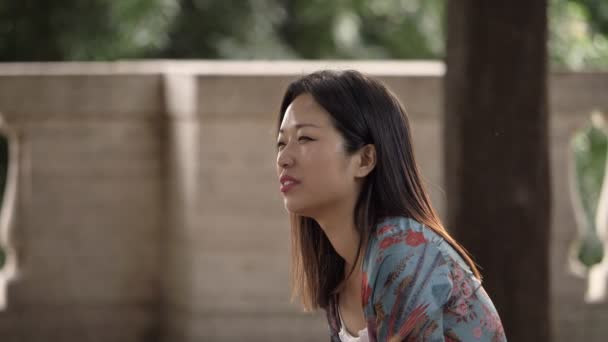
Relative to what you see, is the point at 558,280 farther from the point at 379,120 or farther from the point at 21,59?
the point at 21,59

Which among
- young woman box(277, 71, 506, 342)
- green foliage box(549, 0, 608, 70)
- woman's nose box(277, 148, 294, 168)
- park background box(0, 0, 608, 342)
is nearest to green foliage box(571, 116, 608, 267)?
green foliage box(549, 0, 608, 70)

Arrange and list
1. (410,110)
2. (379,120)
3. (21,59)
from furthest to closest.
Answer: (21,59), (410,110), (379,120)

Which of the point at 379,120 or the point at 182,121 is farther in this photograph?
the point at 182,121

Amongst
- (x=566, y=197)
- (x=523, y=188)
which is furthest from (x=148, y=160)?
(x=523, y=188)

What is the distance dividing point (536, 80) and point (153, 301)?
10.6ft

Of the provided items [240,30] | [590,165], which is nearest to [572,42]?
[590,165]

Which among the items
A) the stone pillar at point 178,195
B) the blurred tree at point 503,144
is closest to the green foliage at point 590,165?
the stone pillar at point 178,195

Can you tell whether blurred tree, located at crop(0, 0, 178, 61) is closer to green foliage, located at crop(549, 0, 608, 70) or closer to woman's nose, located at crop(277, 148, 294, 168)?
green foliage, located at crop(549, 0, 608, 70)

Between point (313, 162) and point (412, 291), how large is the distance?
436mm

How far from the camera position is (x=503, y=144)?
4457mm

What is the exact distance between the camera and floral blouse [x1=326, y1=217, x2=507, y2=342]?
281cm

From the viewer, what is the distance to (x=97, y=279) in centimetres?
686

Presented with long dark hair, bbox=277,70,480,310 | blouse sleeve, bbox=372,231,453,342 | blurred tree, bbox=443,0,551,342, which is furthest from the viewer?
blurred tree, bbox=443,0,551,342

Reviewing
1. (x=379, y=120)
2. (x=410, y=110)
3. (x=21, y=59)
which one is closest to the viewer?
(x=379, y=120)
